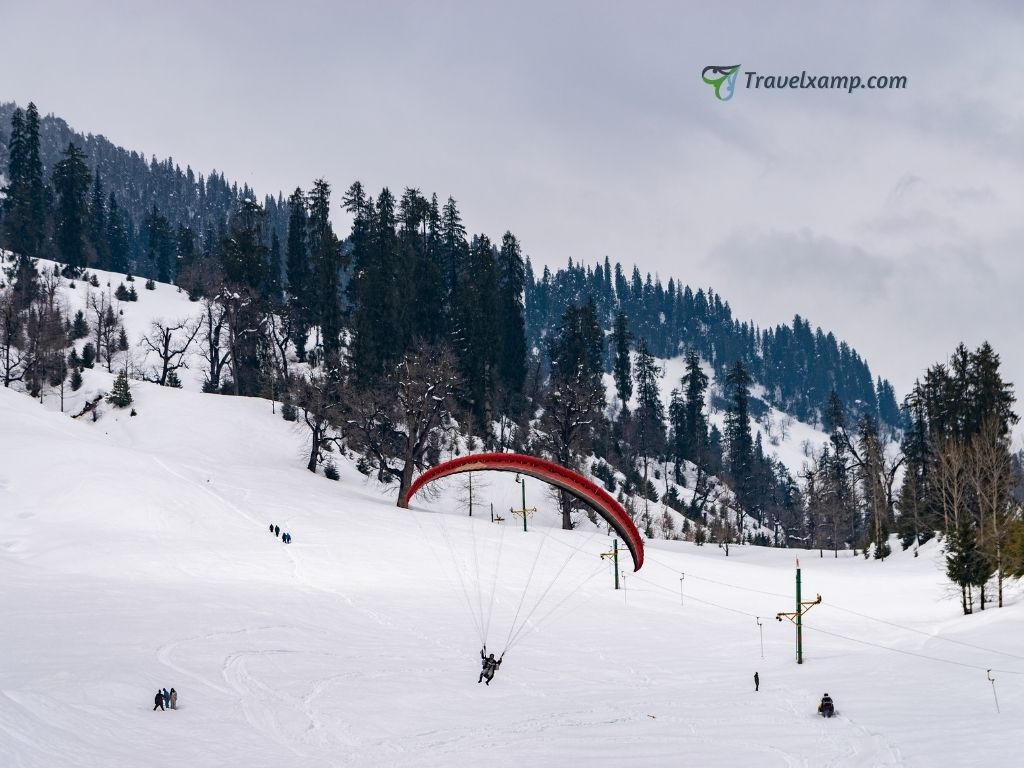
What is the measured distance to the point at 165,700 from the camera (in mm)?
16422

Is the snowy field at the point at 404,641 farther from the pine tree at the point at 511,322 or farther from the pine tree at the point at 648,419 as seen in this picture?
the pine tree at the point at 648,419

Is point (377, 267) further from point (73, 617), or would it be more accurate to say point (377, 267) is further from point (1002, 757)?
point (1002, 757)

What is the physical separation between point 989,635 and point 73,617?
29241 mm

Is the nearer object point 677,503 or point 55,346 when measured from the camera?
point 55,346

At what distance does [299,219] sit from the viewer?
96.1 metres

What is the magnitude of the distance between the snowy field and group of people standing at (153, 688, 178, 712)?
242mm

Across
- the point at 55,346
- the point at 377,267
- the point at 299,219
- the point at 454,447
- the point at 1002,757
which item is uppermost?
the point at 299,219

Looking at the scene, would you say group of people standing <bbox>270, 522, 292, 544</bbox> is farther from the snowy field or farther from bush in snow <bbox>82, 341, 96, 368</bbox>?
bush in snow <bbox>82, 341, 96, 368</bbox>

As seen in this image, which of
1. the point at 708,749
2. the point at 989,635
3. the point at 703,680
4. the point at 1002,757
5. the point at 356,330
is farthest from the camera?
the point at 356,330

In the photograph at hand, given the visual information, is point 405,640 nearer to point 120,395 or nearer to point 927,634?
point 927,634

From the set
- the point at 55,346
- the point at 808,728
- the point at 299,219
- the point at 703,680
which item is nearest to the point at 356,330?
the point at 55,346

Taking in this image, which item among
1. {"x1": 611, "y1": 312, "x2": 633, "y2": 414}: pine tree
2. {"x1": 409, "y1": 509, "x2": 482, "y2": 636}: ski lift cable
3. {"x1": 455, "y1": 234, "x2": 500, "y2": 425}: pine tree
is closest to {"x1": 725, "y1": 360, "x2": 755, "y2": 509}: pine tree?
{"x1": 611, "y1": 312, "x2": 633, "y2": 414}: pine tree

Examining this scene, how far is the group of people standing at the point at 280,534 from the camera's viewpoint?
3553cm

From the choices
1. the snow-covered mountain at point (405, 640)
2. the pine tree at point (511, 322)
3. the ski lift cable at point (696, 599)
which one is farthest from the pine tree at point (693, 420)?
the ski lift cable at point (696, 599)
